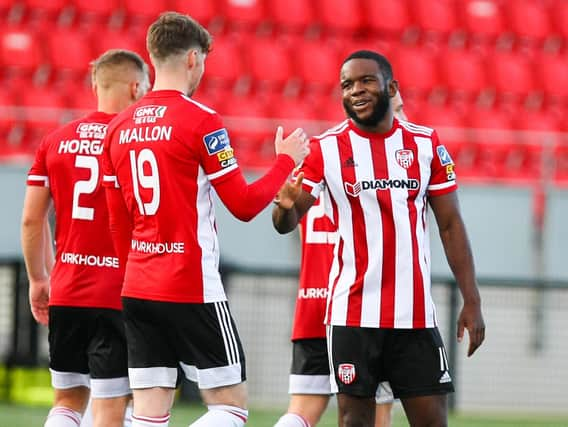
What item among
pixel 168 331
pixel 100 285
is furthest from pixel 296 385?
pixel 168 331

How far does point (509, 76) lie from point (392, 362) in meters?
11.0

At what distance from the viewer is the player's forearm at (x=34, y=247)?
5480 mm

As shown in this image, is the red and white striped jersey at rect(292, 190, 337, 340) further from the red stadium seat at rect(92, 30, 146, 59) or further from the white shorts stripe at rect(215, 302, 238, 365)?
the red stadium seat at rect(92, 30, 146, 59)

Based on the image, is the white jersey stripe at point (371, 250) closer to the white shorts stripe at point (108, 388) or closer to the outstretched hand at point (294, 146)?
the outstretched hand at point (294, 146)

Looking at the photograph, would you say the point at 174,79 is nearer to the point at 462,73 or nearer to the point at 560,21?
the point at 462,73

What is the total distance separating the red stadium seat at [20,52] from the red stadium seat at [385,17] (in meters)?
4.30

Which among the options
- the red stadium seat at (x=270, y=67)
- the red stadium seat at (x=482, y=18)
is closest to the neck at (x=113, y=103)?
the red stadium seat at (x=270, y=67)

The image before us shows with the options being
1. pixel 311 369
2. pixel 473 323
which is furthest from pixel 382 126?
pixel 311 369

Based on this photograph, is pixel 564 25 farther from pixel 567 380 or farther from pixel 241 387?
pixel 241 387

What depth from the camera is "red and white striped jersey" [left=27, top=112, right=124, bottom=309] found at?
5375 millimetres

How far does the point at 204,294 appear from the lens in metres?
4.46

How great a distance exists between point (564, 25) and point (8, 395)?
947 centimetres

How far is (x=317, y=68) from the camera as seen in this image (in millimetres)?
14469

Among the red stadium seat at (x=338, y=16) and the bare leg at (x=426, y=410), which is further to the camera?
the red stadium seat at (x=338, y=16)
